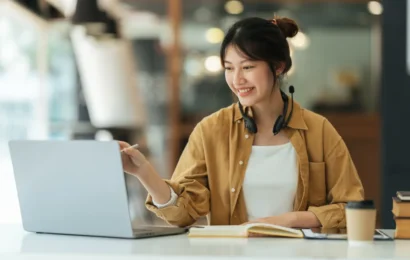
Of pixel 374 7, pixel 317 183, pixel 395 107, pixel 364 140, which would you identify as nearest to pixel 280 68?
pixel 317 183

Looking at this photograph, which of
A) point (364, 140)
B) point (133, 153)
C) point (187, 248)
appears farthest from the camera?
point (364, 140)

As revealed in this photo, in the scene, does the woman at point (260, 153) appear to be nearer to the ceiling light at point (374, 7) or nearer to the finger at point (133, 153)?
the finger at point (133, 153)

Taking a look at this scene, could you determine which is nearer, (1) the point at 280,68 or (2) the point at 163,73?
(1) the point at 280,68

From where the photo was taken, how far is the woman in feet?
8.63

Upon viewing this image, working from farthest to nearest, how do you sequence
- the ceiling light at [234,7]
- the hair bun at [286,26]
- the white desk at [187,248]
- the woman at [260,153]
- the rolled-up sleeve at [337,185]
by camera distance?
the ceiling light at [234,7], the hair bun at [286,26], the woman at [260,153], the rolled-up sleeve at [337,185], the white desk at [187,248]

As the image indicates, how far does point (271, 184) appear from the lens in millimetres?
2674

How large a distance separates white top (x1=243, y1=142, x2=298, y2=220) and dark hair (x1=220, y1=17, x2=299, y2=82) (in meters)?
0.27

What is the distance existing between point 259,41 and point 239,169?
402 mm

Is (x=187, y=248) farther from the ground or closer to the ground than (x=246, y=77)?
closer to the ground

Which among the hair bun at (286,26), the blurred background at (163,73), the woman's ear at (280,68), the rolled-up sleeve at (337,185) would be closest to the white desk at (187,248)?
the rolled-up sleeve at (337,185)

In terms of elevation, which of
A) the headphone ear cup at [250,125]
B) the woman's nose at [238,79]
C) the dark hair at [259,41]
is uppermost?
the dark hair at [259,41]

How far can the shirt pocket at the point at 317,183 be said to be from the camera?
267cm

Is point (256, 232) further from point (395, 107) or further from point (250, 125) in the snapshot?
point (395, 107)

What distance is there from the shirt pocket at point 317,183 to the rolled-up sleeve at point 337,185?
0.02 meters
